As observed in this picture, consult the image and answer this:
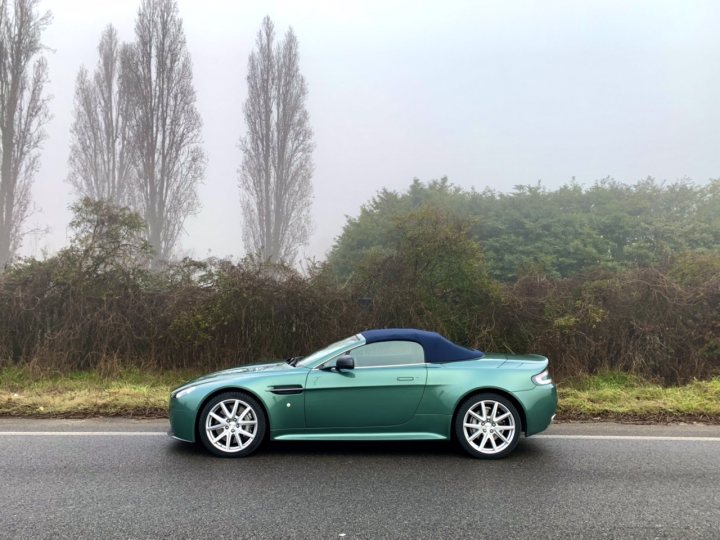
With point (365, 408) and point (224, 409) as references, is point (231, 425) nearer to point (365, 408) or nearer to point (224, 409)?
point (224, 409)

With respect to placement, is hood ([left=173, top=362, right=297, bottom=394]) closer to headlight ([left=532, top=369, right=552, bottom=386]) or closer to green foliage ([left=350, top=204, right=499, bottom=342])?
headlight ([left=532, top=369, right=552, bottom=386])

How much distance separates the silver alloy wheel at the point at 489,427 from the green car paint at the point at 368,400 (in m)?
0.13

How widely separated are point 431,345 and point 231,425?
219 cm

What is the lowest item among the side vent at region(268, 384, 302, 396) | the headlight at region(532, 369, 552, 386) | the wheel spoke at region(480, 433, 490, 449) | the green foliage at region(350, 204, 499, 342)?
the wheel spoke at region(480, 433, 490, 449)

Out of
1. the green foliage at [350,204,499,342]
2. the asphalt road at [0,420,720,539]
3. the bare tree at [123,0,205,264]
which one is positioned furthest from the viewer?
the bare tree at [123,0,205,264]

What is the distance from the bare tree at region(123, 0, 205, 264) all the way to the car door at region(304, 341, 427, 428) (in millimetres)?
22688

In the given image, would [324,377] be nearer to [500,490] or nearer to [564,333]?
[500,490]

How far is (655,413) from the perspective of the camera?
6.80 meters

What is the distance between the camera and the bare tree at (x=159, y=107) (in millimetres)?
25891

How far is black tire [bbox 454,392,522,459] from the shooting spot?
5020 millimetres

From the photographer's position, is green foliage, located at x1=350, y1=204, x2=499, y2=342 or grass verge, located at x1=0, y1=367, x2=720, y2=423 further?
green foliage, located at x1=350, y1=204, x2=499, y2=342

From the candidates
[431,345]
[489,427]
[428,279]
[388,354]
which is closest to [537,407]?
[489,427]

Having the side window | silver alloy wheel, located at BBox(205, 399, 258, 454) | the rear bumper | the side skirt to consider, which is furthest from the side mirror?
the rear bumper

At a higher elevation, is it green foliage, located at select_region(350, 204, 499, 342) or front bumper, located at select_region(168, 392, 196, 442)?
green foliage, located at select_region(350, 204, 499, 342)
